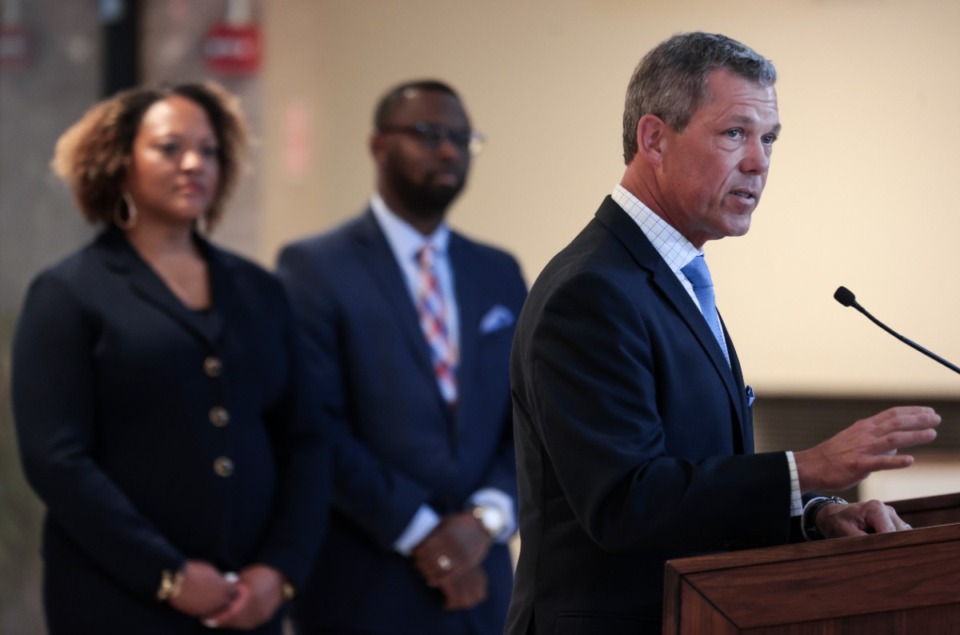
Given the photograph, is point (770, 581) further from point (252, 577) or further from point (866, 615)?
point (252, 577)

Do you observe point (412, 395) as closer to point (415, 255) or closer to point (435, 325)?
point (435, 325)

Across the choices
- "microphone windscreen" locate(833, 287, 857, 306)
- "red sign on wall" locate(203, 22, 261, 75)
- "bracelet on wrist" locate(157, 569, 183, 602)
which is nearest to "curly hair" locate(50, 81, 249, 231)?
"bracelet on wrist" locate(157, 569, 183, 602)

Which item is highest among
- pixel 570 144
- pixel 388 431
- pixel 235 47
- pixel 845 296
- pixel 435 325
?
pixel 235 47

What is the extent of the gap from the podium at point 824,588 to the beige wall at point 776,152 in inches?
26.0

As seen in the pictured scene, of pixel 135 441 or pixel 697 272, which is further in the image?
pixel 135 441

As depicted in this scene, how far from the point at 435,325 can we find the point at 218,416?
75 cm

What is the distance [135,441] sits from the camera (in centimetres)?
284

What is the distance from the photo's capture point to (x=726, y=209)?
1754 millimetres

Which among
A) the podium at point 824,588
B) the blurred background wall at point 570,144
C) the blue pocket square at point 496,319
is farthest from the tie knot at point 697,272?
the blue pocket square at point 496,319

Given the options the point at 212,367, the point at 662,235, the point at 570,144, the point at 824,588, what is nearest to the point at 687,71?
the point at 662,235

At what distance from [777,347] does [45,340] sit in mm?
1907

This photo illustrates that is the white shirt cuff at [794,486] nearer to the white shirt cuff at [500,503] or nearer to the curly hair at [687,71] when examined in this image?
the curly hair at [687,71]

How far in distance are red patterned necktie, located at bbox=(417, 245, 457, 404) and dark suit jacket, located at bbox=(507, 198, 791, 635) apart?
164cm

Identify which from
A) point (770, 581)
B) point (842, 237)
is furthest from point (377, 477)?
point (770, 581)
